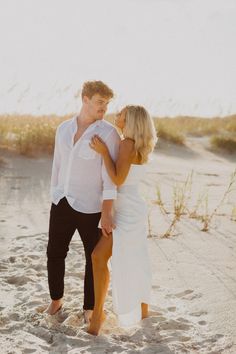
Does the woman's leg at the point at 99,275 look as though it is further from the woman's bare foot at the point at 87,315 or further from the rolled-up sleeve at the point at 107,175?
Answer: the rolled-up sleeve at the point at 107,175

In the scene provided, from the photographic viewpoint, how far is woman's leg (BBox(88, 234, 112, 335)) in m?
3.65

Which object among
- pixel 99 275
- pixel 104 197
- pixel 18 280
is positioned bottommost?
pixel 18 280

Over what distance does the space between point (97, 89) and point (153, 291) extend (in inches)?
66.7

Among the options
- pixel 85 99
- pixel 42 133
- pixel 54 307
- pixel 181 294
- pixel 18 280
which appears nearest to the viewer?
pixel 85 99

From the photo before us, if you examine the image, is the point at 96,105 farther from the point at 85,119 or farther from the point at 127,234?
the point at 127,234

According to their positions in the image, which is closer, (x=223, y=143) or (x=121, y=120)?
(x=121, y=120)

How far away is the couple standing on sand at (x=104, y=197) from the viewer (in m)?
3.53

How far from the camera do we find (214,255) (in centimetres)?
518

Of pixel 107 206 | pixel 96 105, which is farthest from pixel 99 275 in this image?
pixel 96 105

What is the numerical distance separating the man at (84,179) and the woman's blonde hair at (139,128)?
0.11 meters

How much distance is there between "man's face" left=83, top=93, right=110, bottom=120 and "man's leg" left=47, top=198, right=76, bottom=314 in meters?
0.56

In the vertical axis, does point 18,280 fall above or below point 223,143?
below

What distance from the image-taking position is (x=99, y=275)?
145 inches

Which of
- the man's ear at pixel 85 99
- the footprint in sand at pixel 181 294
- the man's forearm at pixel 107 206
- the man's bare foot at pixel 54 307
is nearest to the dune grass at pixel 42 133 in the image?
the footprint in sand at pixel 181 294
